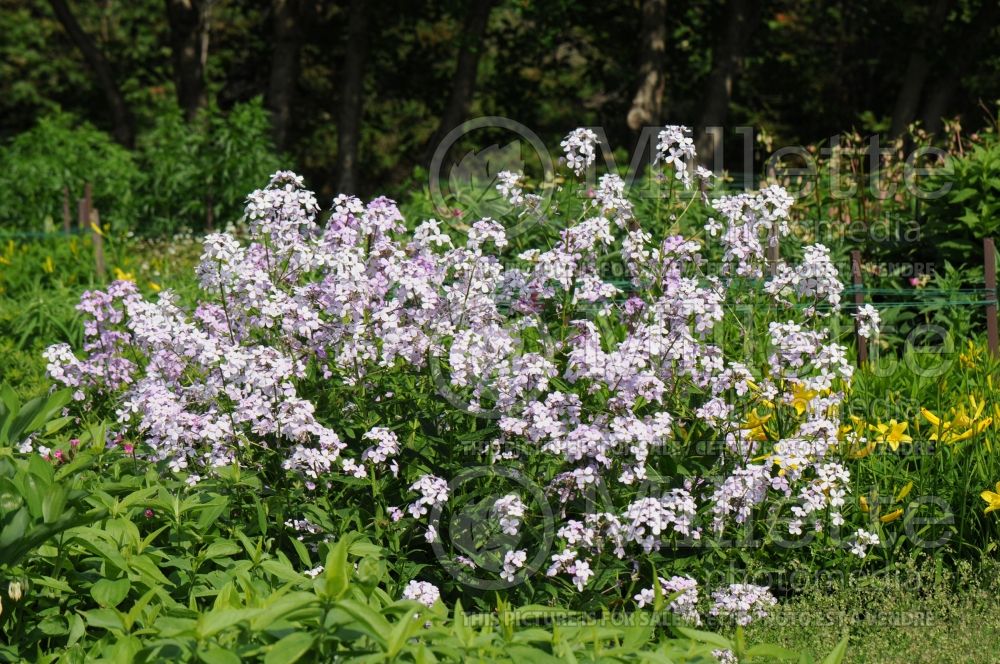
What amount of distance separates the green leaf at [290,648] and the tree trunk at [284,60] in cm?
1236

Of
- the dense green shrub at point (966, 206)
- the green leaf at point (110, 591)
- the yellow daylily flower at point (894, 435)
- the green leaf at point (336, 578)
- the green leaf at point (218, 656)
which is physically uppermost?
the dense green shrub at point (966, 206)

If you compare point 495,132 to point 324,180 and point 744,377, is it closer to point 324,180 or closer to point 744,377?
point 324,180

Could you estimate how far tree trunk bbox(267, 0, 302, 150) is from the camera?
14.4 m

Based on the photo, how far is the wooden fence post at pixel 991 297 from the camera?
5906 mm

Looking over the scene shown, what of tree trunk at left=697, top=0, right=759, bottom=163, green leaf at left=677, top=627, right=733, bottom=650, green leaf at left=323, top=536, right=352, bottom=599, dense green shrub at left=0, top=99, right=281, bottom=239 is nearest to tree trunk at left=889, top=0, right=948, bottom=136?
tree trunk at left=697, top=0, right=759, bottom=163

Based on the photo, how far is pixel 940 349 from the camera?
603 cm

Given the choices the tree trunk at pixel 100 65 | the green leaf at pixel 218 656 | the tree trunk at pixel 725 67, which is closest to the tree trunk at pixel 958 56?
the tree trunk at pixel 725 67

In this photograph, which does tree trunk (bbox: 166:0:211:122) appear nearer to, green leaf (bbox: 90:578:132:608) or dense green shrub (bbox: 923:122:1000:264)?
dense green shrub (bbox: 923:122:1000:264)

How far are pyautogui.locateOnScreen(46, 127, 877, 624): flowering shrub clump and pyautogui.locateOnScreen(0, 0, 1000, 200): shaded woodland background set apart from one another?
8853 millimetres

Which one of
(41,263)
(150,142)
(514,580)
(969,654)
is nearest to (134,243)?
(41,263)

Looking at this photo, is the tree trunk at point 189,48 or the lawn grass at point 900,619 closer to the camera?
the lawn grass at point 900,619

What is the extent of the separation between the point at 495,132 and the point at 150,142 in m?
5.41

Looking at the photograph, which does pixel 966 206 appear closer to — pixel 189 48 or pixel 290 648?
pixel 290 648

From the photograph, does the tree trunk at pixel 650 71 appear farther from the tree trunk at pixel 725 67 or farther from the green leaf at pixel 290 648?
the green leaf at pixel 290 648
